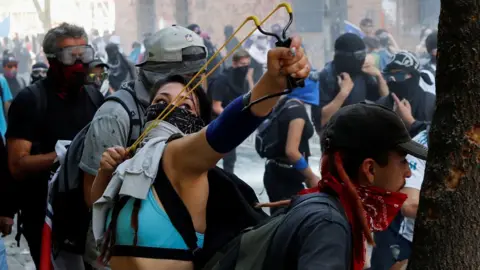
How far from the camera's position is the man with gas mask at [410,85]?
27.4 feet

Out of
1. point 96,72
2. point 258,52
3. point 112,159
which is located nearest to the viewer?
point 112,159

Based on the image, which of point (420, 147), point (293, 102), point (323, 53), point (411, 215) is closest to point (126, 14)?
point (323, 53)

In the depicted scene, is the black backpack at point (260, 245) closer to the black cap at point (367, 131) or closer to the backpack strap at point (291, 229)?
the backpack strap at point (291, 229)

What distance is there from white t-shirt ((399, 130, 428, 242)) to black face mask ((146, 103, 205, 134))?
164cm

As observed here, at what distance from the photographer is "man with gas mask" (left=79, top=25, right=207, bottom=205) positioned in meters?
4.26

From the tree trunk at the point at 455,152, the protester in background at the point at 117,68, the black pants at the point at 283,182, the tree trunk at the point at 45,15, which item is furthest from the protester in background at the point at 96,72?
the tree trunk at the point at 45,15

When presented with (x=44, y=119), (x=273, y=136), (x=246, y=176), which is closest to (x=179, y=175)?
(x=44, y=119)

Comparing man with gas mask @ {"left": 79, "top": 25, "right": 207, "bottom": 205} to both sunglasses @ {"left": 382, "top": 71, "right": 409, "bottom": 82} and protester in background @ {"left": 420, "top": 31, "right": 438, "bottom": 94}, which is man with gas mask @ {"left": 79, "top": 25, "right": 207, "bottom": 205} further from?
protester in background @ {"left": 420, "top": 31, "right": 438, "bottom": 94}

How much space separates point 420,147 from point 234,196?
30.9 inches

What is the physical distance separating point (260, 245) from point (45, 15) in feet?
111

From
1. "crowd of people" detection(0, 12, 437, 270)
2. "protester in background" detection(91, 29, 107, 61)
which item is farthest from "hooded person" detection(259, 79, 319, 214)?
"protester in background" detection(91, 29, 107, 61)

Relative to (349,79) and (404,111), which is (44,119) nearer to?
(404,111)

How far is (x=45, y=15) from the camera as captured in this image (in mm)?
35531

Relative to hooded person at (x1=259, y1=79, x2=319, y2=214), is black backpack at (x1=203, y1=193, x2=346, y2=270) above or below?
above
